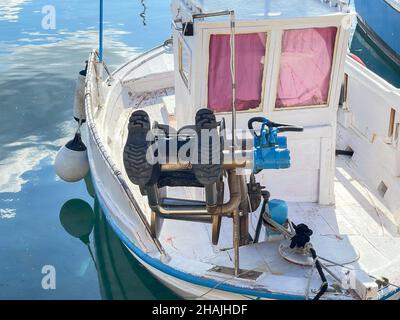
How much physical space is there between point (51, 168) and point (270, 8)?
5266mm

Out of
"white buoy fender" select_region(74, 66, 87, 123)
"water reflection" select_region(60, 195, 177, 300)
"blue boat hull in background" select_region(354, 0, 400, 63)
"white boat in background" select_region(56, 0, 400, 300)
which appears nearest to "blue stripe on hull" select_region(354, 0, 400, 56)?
"blue boat hull in background" select_region(354, 0, 400, 63)

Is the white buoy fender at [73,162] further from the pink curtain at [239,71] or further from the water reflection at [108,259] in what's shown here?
the pink curtain at [239,71]

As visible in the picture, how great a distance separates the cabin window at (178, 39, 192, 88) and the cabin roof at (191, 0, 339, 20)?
49cm

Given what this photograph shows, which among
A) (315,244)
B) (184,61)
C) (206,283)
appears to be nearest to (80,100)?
(184,61)

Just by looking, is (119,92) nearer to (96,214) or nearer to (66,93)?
(96,214)

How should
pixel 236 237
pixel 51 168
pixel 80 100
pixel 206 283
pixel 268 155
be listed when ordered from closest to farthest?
Result: pixel 268 155, pixel 236 237, pixel 206 283, pixel 80 100, pixel 51 168

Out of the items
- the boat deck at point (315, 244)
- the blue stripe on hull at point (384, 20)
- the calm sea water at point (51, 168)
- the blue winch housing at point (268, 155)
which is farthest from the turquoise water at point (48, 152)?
the blue stripe on hull at point (384, 20)

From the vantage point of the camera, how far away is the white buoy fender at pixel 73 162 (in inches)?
342

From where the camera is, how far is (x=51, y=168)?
979 cm

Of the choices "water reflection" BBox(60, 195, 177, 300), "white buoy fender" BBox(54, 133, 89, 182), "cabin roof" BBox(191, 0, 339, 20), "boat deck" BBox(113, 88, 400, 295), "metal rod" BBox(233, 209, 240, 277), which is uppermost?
"cabin roof" BBox(191, 0, 339, 20)

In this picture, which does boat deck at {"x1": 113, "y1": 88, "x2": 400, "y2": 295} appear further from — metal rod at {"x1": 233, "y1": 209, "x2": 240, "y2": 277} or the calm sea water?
the calm sea water

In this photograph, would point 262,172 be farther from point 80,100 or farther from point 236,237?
point 80,100

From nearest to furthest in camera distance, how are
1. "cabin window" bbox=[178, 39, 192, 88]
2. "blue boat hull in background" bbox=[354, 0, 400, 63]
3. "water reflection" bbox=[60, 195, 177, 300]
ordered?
1. "cabin window" bbox=[178, 39, 192, 88]
2. "water reflection" bbox=[60, 195, 177, 300]
3. "blue boat hull in background" bbox=[354, 0, 400, 63]

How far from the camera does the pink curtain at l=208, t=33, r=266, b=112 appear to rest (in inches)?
225
